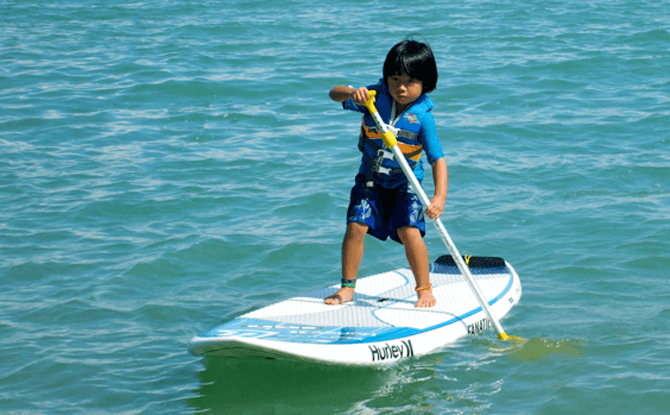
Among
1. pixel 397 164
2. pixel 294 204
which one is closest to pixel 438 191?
pixel 397 164

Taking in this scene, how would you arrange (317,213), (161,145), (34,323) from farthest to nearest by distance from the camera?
(161,145) < (317,213) < (34,323)

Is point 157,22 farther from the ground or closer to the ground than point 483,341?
farther from the ground

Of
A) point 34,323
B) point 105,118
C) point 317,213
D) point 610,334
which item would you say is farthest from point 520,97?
point 34,323

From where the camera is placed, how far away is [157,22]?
637 inches

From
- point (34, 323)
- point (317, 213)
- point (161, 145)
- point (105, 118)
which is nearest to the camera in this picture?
point (34, 323)

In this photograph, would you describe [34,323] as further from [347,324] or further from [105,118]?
[105,118]

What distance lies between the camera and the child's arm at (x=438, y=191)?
503 centimetres

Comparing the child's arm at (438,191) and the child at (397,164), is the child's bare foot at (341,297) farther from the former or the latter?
the child's arm at (438,191)

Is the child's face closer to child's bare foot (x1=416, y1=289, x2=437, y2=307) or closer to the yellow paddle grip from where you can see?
the yellow paddle grip

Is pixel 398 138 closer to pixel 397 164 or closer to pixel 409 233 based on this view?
pixel 397 164

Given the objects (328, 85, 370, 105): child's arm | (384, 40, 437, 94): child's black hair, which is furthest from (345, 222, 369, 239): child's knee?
(384, 40, 437, 94): child's black hair

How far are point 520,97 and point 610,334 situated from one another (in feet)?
19.9

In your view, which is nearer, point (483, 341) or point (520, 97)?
point (483, 341)

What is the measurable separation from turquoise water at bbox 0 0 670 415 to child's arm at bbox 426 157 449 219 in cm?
93
